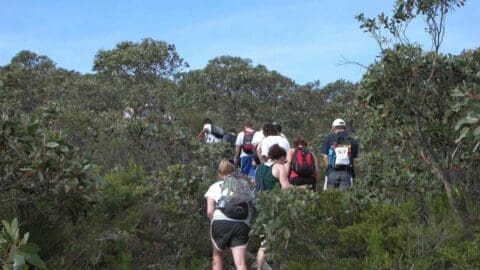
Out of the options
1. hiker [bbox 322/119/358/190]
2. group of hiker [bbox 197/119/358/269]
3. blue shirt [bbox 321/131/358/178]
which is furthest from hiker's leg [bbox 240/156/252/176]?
hiker [bbox 322/119/358/190]

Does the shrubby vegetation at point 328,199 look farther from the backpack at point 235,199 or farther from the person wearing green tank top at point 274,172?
the person wearing green tank top at point 274,172

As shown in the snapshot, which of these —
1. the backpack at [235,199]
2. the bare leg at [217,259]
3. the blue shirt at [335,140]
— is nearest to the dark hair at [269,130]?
the blue shirt at [335,140]

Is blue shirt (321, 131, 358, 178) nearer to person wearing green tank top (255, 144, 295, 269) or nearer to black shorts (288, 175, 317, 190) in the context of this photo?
black shorts (288, 175, 317, 190)

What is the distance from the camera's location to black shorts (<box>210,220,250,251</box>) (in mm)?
Result: 6156

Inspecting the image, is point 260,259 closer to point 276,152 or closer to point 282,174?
point 282,174

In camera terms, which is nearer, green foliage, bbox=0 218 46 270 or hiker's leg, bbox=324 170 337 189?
green foliage, bbox=0 218 46 270

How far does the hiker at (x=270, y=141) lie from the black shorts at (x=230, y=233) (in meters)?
2.81

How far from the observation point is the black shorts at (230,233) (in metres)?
6.16

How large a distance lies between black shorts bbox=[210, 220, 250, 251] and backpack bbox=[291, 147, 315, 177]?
1.99m

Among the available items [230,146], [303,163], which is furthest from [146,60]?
[303,163]

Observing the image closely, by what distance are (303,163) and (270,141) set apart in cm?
107

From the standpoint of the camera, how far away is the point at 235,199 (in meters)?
6.15

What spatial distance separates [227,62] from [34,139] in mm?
27301

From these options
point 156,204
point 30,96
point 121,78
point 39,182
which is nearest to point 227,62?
point 121,78
